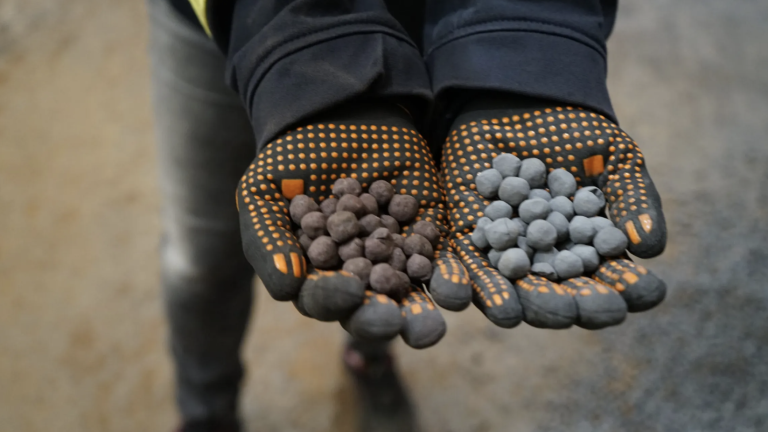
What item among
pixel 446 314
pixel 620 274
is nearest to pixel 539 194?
pixel 620 274

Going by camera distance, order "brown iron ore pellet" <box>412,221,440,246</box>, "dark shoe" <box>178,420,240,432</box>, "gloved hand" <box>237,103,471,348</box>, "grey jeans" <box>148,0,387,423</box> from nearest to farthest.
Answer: "gloved hand" <box>237,103,471,348</box> → "brown iron ore pellet" <box>412,221,440,246</box> → "grey jeans" <box>148,0,387,423</box> → "dark shoe" <box>178,420,240,432</box>

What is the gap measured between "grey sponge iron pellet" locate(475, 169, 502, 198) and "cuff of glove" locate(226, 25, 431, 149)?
0.13m

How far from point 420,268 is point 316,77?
235 millimetres

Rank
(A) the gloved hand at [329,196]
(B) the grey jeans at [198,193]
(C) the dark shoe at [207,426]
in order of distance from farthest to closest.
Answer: (C) the dark shoe at [207,426], (B) the grey jeans at [198,193], (A) the gloved hand at [329,196]

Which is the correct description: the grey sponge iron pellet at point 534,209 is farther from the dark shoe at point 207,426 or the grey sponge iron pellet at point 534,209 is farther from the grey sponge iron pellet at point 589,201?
the dark shoe at point 207,426

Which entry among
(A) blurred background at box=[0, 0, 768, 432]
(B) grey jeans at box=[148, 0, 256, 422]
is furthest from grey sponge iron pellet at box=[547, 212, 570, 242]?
(A) blurred background at box=[0, 0, 768, 432]

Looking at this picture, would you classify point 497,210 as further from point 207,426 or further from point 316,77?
point 207,426

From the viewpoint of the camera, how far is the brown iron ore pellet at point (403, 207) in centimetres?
61

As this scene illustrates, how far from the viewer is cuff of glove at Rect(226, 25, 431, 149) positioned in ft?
1.98

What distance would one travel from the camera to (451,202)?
65cm

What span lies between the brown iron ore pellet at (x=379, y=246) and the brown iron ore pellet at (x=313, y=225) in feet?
0.15

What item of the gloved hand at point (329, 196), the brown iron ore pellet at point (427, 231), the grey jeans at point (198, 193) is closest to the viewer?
the gloved hand at point (329, 196)

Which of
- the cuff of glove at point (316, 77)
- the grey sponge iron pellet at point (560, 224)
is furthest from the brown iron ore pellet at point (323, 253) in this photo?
the grey sponge iron pellet at point (560, 224)

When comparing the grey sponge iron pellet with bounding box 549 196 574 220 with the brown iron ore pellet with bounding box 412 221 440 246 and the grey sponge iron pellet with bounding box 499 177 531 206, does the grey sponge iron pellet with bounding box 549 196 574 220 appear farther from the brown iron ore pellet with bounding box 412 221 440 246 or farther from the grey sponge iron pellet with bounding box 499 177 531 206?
the brown iron ore pellet with bounding box 412 221 440 246
